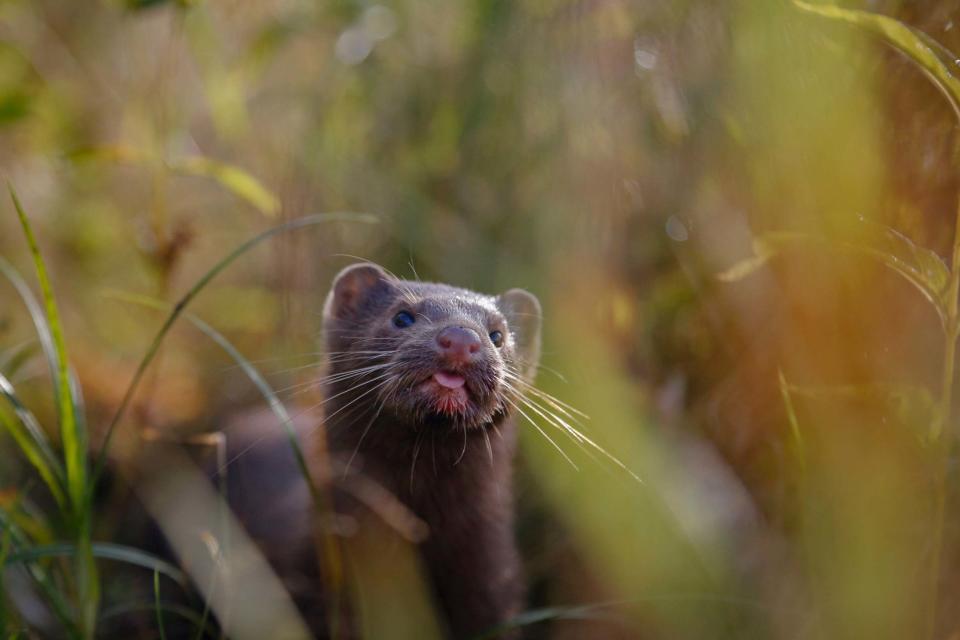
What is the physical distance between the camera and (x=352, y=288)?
2.74m

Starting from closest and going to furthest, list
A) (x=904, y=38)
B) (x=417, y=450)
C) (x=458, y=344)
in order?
(x=904, y=38) → (x=458, y=344) → (x=417, y=450)

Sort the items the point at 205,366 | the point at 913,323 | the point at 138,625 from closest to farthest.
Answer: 1. the point at 913,323
2. the point at 138,625
3. the point at 205,366

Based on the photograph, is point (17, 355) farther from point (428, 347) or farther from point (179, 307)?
point (428, 347)

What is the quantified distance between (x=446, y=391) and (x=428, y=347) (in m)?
0.12

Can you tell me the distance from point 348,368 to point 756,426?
1251mm

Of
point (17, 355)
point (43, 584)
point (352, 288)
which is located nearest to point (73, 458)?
point (43, 584)

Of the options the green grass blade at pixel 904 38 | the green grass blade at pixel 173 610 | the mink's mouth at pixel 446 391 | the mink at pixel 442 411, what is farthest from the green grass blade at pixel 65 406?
the green grass blade at pixel 904 38

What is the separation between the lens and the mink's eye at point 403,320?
7.64ft

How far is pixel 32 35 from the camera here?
15.2 feet

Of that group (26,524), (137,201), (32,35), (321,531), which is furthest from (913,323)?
(32,35)

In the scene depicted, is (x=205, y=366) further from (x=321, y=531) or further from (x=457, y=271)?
(x=321, y=531)

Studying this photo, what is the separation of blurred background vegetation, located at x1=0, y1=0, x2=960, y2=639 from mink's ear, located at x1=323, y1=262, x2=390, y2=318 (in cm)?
28

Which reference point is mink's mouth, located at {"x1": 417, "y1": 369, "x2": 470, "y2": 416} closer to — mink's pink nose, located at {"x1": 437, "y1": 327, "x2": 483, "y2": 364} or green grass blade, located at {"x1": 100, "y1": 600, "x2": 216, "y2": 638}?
mink's pink nose, located at {"x1": 437, "y1": 327, "x2": 483, "y2": 364}

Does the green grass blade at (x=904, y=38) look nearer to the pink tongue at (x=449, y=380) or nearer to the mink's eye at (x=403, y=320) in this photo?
the pink tongue at (x=449, y=380)
